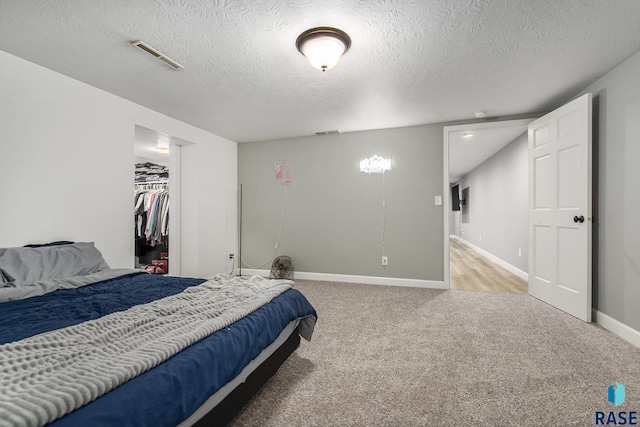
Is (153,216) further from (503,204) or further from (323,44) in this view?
(503,204)

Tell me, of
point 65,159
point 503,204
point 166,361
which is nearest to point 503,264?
point 503,204

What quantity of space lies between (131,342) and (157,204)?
409cm

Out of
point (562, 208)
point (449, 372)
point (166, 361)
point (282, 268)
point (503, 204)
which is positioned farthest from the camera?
point (503, 204)

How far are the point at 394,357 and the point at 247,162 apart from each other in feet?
13.2

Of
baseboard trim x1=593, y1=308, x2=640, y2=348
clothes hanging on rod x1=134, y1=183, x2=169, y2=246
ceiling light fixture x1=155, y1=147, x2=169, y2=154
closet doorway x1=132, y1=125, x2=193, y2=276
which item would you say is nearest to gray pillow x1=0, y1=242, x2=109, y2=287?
closet doorway x1=132, y1=125, x2=193, y2=276

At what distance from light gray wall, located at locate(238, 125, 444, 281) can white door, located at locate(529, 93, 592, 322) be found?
1084 millimetres

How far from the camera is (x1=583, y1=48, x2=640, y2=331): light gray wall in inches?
93.7

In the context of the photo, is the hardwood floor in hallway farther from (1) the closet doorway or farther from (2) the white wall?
(2) the white wall

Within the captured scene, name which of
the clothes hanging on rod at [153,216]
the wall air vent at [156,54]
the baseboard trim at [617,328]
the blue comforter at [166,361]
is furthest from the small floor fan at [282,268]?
the baseboard trim at [617,328]

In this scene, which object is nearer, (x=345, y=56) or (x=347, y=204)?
(x=345, y=56)

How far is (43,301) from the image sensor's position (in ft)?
5.83

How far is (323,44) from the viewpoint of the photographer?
2076 millimetres

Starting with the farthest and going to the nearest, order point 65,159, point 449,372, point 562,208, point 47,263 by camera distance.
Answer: point 562,208 → point 65,159 → point 47,263 → point 449,372

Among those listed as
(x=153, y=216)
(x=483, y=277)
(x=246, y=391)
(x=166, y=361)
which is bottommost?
(x=483, y=277)
